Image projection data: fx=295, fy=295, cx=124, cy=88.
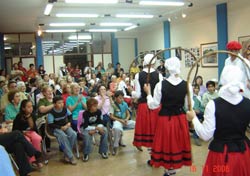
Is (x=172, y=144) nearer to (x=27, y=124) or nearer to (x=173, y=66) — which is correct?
(x=173, y=66)

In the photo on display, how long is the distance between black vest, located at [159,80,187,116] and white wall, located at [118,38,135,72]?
1205 centimetres

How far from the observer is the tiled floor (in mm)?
3940

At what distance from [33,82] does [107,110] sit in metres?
2.73

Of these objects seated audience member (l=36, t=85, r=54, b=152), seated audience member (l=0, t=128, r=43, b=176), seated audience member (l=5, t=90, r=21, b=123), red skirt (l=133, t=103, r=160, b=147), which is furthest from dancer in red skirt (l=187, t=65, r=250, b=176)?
seated audience member (l=5, t=90, r=21, b=123)

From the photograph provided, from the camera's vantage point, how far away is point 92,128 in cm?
462

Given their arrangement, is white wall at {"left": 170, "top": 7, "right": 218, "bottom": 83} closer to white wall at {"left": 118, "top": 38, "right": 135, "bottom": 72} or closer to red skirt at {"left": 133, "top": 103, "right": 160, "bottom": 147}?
white wall at {"left": 118, "top": 38, "right": 135, "bottom": 72}

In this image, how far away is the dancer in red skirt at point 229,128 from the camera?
7.13 feet

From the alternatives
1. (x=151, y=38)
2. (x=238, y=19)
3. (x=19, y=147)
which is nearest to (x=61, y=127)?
(x=19, y=147)

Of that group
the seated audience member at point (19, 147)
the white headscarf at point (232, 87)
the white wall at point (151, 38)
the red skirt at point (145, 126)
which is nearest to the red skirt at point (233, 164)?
the white headscarf at point (232, 87)

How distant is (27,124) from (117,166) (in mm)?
1419

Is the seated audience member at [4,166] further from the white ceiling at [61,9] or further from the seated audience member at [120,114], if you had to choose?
the white ceiling at [61,9]

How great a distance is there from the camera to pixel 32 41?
13797 mm

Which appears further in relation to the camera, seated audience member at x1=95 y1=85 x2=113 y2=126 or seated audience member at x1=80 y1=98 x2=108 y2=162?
seated audience member at x1=95 y1=85 x2=113 y2=126

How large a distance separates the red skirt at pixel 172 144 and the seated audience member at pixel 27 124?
5.93 ft
